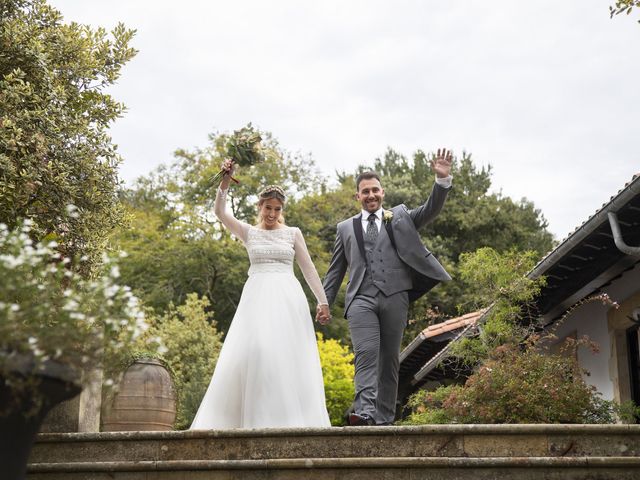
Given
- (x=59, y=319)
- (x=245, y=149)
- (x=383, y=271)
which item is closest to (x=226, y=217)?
(x=245, y=149)

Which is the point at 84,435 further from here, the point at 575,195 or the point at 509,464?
the point at 575,195

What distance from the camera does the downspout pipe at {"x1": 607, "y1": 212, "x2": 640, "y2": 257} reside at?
9.69 m

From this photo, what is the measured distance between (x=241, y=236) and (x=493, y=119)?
45756 millimetres

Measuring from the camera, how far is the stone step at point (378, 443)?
20.3 ft

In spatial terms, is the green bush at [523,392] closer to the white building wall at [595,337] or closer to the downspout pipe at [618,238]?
the downspout pipe at [618,238]

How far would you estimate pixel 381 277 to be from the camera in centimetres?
835

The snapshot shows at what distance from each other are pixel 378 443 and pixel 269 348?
7.01ft

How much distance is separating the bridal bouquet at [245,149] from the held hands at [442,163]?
163cm

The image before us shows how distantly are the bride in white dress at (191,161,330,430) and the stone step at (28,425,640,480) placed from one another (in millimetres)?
1443

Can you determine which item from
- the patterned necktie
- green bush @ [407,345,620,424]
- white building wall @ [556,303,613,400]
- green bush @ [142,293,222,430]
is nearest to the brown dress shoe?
the patterned necktie

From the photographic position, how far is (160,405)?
36.4 ft

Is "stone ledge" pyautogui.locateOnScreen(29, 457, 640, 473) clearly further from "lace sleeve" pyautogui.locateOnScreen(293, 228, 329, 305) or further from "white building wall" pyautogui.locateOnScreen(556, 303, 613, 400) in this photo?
"white building wall" pyautogui.locateOnScreen(556, 303, 613, 400)

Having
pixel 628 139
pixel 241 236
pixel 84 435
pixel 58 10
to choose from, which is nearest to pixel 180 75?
pixel 628 139

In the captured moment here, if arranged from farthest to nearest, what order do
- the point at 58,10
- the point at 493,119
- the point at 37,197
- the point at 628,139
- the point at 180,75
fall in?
1. the point at 493,119
2. the point at 628,139
3. the point at 180,75
4. the point at 58,10
5. the point at 37,197
